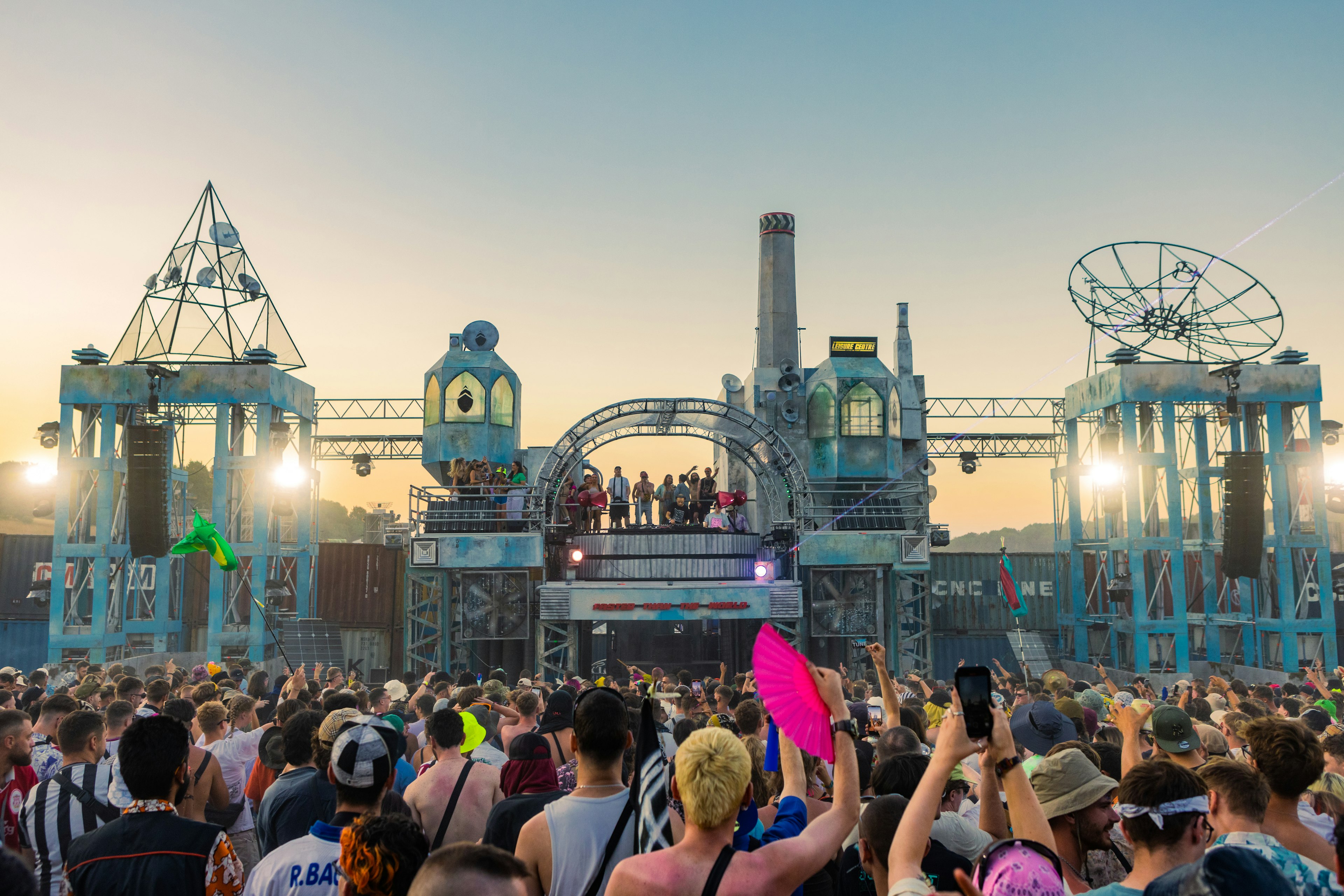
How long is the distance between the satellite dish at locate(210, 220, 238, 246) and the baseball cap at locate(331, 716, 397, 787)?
99.1 feet

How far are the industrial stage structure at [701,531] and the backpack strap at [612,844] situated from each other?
2281 cm

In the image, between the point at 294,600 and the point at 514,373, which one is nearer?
the point at 294,600

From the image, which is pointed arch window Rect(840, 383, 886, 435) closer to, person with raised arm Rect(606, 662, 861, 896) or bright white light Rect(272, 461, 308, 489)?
bright white light Rect(272, 461, 308, 489)

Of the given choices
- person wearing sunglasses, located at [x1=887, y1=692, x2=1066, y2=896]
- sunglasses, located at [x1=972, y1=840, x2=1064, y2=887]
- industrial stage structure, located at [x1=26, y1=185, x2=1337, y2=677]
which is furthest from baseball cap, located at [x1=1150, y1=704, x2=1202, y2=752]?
industrial stage structure, located at [x1=26, y1=185, x2=1337, y2=677]

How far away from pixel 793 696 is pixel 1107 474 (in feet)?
99.9

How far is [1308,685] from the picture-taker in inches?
719

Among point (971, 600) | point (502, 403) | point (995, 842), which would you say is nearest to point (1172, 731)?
point (995, 842)

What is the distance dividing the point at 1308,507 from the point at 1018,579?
12040mm

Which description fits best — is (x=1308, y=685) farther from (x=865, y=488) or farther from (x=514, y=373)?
(x=514, y=373)

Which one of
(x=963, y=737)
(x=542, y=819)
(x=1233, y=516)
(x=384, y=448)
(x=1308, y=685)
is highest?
(x=384, y=448)

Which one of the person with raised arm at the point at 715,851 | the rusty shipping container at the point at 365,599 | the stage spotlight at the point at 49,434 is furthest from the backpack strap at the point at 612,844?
the rusty shipping container at the point at 365,599

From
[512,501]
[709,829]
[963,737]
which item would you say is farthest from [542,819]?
[512,501]

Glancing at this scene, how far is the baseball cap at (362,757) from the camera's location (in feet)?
14.7

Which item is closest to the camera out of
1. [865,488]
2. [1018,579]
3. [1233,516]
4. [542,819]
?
[542,819]
